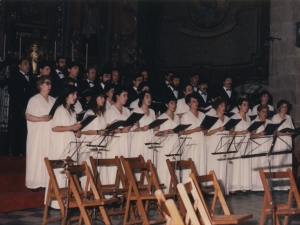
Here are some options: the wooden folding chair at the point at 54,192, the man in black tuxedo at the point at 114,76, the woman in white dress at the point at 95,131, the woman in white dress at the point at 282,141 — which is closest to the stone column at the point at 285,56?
the woman in white dress at the point at 282,141

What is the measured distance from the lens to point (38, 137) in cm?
827

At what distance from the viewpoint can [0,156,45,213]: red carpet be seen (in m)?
7.93

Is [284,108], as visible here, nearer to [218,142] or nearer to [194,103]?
[218,142]

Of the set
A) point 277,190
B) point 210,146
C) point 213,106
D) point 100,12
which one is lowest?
point 277,190

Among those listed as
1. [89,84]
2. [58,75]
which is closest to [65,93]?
[58,75]

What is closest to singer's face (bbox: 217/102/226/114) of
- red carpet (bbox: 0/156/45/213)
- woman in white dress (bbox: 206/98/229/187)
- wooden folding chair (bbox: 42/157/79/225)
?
woman in white dress (bbox: 206/98/229/187)

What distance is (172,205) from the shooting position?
3.16 meters

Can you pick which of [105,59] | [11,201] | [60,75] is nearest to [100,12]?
[105,59]

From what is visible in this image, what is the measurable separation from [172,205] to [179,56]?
13.8 m

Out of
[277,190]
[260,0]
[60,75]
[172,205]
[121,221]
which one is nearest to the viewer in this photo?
[172,205]

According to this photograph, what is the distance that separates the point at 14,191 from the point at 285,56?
6642 mm

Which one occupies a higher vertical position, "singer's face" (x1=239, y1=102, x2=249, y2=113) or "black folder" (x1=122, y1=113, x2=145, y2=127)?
"singer's face" (x1=239, y1=102, x2=249, y2=113)

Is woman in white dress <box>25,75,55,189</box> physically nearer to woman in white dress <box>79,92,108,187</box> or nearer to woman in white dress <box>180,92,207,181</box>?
woman in white dress <box>79,92,108,187</box>

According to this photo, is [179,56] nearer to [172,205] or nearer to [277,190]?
[277,190]
